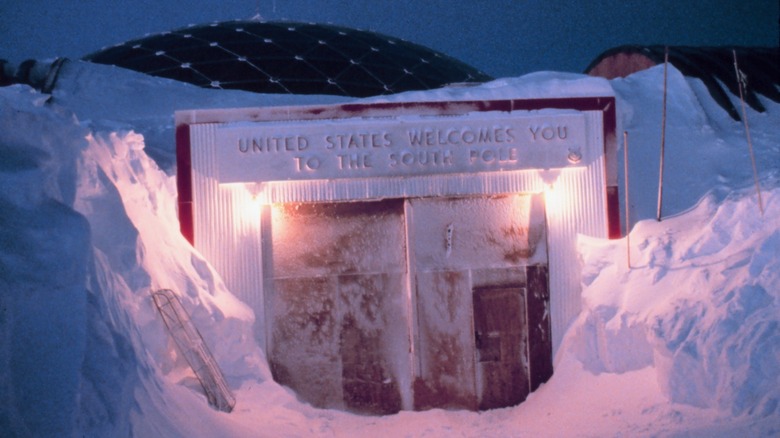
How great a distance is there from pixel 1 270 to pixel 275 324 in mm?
5140

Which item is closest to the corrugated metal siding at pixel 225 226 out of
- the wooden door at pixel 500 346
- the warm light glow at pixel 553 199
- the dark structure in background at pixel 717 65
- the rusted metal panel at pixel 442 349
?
the rusted metal panel at pixel 442 349

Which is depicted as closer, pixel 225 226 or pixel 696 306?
pixel 696 306

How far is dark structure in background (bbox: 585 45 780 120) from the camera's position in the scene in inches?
585

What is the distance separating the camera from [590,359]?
940 cm

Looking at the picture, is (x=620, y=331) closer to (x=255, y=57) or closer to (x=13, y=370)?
(x=13, y=370)

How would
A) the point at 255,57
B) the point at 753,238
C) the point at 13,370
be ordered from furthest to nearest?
the point at 255,57 → the point at 753,238 → the point at 13,370

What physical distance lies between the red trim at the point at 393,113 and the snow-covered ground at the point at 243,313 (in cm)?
32

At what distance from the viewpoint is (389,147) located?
10.1m

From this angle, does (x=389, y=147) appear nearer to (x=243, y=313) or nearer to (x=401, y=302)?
(x=401, y=302)

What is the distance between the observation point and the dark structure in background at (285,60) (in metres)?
14.8

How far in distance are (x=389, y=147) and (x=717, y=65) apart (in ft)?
32.9

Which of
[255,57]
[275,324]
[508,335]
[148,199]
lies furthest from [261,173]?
[255,57]

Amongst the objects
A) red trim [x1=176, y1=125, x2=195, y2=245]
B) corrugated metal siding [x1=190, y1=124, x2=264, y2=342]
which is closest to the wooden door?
corrugated metal siding [x1=190, y1=124, x2=264, y2=342]

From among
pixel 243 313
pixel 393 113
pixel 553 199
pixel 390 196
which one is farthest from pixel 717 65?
pixel 243 313
